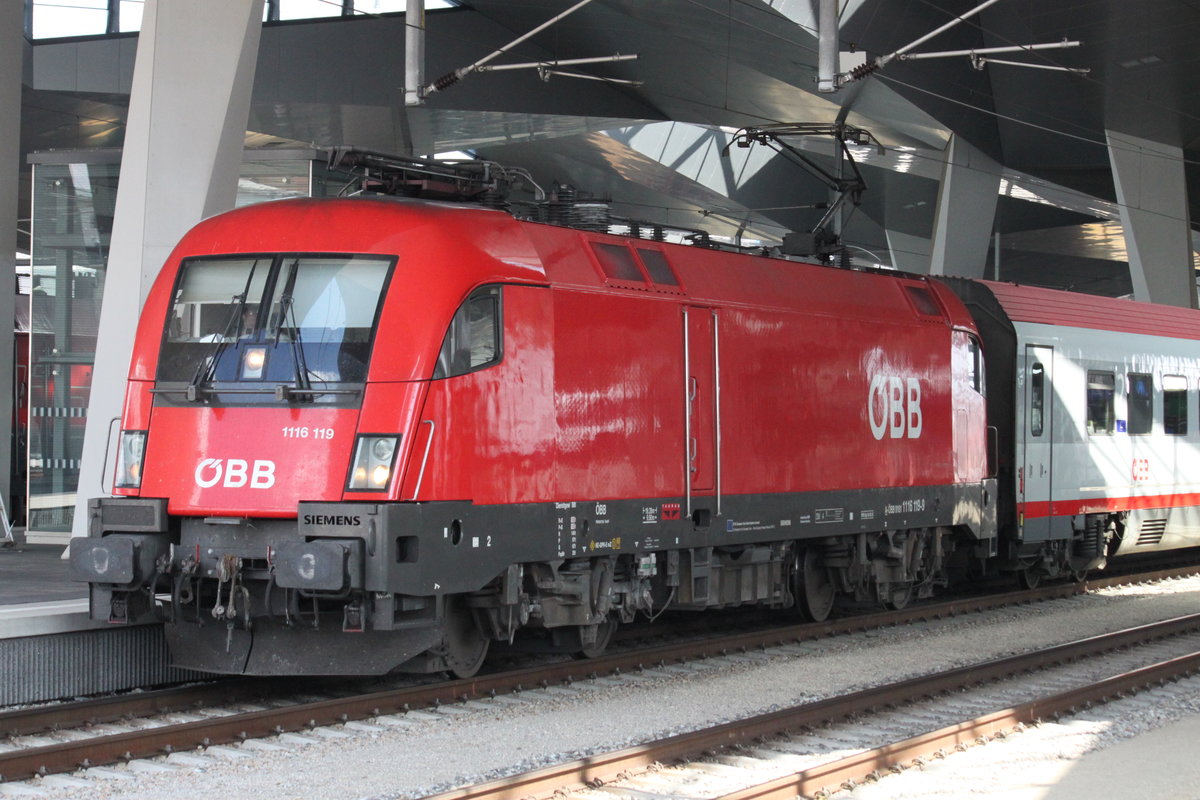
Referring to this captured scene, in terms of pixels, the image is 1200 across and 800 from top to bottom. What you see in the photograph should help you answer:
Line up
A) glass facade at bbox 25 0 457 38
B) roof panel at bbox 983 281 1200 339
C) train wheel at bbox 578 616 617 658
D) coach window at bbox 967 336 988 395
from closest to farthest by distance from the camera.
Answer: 1. train wheel at bbox 578 616 617 658
2. coach window at bbox 967 336 988 395
3. roof panel at bbox 983 281 1200 339
4. glass facade at bbox 25 0 457 38

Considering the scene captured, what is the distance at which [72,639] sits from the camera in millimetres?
9922

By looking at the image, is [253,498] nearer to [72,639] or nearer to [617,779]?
[72,639]

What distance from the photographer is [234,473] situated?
9.27m

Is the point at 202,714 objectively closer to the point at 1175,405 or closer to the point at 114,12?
the point at 1175,405

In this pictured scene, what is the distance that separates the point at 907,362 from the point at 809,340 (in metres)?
2.06

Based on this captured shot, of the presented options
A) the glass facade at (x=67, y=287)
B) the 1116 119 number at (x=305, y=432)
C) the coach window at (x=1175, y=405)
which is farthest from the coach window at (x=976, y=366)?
the 1116 119 number at (x=305, y=432)

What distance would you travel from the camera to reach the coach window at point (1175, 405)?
65.1ft

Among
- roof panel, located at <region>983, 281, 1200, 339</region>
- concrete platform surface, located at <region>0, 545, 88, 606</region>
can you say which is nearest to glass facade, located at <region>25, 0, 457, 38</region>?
concrete platform surface, located at <region>0, 545, 88, 606</region>

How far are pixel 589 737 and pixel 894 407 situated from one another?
Result: 6.84 meters

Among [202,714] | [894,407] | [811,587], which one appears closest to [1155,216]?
[894,407]

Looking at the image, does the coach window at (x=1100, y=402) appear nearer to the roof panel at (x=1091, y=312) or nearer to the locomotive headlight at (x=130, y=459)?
the roof panel at (x=1091, y=312)

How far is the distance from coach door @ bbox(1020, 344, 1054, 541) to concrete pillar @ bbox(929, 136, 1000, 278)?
1681 cm

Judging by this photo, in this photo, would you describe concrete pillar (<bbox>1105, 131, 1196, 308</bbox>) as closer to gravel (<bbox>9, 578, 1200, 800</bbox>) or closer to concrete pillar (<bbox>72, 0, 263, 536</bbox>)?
gravel (<bbox>9, 578, 1200, 800</bbox>)

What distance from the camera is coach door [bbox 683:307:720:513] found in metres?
11.6
